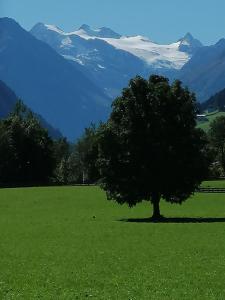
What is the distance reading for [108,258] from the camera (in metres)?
30.5

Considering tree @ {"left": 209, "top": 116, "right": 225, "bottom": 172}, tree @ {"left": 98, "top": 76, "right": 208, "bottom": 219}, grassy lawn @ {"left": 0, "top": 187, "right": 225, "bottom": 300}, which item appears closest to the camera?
grassy lawn @ {"left": 0, "top": 187, "right": 225, "bottom": 300}

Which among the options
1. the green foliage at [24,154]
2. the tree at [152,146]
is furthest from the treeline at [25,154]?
the tree at [152,146]

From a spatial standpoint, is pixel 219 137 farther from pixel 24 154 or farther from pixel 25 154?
pixel 24 154

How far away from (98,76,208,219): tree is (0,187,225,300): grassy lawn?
4.17 metres

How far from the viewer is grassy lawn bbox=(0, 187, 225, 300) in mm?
21062

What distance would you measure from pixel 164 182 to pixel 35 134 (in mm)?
102380

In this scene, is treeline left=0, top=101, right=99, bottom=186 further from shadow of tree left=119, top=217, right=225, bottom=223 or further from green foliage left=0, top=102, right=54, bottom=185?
shadow of tree left=119, top=217, right=225, bottom=223

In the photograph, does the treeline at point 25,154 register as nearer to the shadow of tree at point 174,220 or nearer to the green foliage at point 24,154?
the green foliage at point 24,154

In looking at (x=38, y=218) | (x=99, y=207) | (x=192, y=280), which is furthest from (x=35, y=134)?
(x=192, y=280)

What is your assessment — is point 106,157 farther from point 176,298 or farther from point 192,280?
point 176,298

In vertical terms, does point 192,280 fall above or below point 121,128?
below

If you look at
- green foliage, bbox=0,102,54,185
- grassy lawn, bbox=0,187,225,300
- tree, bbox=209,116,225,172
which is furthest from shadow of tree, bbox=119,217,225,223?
tree, bbox=209,116,225,172

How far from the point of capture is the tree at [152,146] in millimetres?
58156

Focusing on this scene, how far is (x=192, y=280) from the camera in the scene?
23.1 meters
